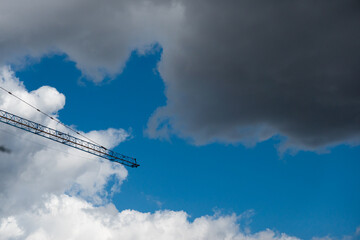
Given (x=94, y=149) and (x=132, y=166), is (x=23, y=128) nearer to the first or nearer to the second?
(x=94, y=149)

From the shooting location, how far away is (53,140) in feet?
545

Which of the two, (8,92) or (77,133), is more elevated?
(8,92)

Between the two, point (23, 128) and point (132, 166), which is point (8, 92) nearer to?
point (23, 128)

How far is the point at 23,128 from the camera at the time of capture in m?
158

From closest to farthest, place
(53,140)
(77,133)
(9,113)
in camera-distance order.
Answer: (9,113)
(53,140)
(77,133)

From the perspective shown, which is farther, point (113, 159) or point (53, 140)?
point (113, 159)

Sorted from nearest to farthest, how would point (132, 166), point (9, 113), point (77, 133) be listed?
1. point (9, 113)
2. point (77, 133)
3. point (132, 166)

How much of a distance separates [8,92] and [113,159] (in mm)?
64632

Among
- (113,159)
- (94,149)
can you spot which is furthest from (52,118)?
(113,159)

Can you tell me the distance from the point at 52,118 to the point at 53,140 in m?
19.4

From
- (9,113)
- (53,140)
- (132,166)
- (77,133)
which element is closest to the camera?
(9,113)

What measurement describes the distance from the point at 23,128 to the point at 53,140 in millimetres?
14938

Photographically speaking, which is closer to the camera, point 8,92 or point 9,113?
point 9,113

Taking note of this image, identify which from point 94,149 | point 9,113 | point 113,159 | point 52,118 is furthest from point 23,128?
point 113,159
